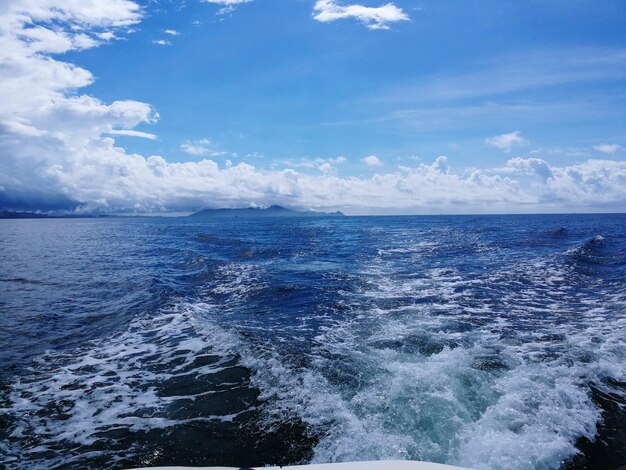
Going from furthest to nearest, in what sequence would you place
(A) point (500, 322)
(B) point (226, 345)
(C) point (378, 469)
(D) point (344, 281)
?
1. (D) point (344, 281)
2. (A) point (500, 322)
3. (B) point (226, 345)
4. (C) point (378, 469)

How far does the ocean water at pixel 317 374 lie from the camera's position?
6148mm

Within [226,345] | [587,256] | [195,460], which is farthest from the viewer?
[587,256]

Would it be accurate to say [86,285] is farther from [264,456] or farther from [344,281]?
[264,456]

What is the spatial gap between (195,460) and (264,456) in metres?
1.18

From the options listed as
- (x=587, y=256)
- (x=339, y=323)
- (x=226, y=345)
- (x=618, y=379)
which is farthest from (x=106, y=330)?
(x=587, y=256)

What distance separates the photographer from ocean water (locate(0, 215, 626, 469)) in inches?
242

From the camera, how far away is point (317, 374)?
8734 millimetres

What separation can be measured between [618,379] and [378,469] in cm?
751

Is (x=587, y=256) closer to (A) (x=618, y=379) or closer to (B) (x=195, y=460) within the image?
(A) (x=618, y=379)

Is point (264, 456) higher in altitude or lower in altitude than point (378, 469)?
lower

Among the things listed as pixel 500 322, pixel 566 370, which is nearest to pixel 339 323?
pixel 500 322

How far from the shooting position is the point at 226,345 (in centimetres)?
1086

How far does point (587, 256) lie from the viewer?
2570 centimetres

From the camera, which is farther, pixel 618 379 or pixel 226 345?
pixel 226 345
